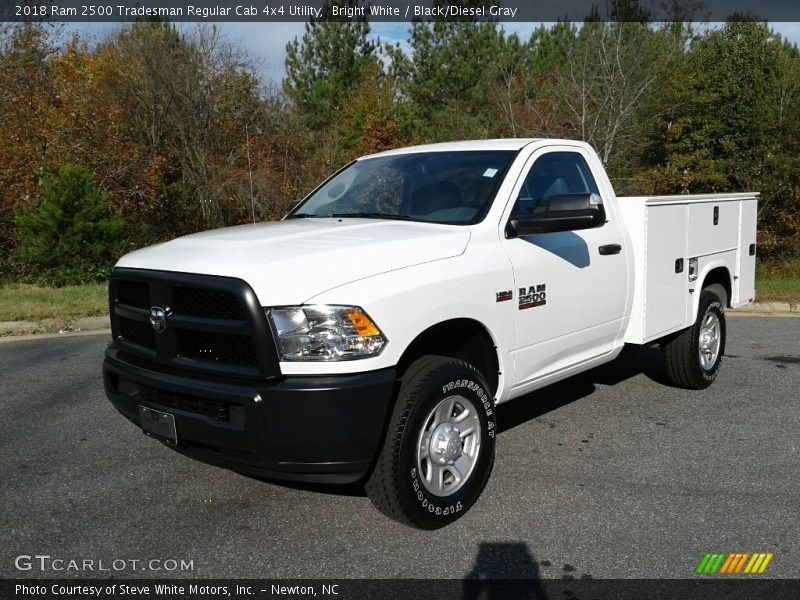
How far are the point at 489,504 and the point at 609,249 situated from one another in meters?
1.93

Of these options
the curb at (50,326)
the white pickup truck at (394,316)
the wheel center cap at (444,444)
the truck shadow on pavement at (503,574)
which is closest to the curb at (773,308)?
the white pickup truck at (394,316)

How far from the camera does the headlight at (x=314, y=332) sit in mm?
3184

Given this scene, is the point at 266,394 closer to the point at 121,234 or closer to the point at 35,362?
the point at 35,362

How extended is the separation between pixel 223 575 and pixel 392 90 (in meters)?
28.0

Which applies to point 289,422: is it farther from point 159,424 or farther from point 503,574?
point 503,574

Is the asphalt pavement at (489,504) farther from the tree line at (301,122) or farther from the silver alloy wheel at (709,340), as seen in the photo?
the tree line at (301,122)

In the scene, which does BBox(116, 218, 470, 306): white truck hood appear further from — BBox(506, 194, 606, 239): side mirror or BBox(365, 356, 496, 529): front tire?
BBox(365, 356, 496, 529): front tire

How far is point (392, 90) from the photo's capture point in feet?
97.1

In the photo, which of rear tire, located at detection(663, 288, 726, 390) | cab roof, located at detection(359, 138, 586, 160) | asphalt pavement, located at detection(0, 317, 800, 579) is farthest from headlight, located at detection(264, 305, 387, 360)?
rear tire, located at detection(663, 288, 726, 390)

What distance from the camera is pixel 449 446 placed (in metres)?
3.68

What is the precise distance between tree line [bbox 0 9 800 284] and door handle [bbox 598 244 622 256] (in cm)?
636

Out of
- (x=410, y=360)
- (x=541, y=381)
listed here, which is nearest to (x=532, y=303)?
(x=541, y=381)

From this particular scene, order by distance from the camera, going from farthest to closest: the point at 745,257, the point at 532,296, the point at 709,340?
the point at 745,257 < the point at 709,340 < the point at 532,296

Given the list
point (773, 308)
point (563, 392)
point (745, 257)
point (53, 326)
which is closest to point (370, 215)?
point (563, 392)
